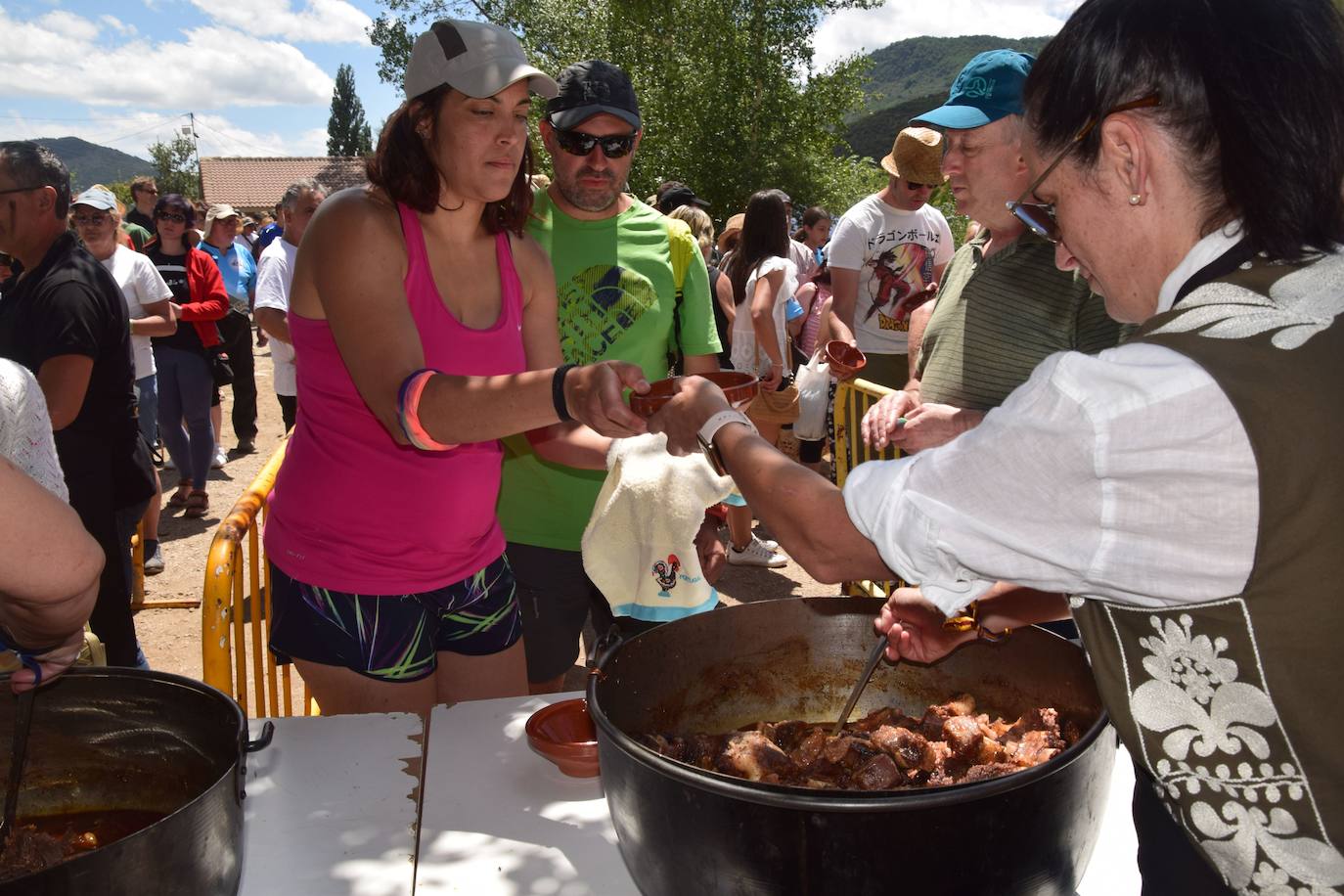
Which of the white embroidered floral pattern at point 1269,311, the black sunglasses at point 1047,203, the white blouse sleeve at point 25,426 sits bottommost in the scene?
the white blouse sleeve at point 25,426

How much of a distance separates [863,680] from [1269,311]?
38.9 inches

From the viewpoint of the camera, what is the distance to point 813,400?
611 centimetres

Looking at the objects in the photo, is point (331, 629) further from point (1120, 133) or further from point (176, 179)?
point (176, 179)

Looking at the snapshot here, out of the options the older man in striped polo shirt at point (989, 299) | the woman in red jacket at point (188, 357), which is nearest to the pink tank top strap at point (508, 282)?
the older man in striped polo shirt at point (989, 299)

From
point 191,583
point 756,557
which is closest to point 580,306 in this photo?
point 756,557

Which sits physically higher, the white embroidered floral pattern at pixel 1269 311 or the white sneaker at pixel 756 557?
the white embroidered floral pattern at pixel 1269 311

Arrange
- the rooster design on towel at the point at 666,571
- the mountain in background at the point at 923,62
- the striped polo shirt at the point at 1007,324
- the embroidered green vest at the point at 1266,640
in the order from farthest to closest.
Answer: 1. the mountain in background at the point at 923,62
2. the rooster design on towel at the point at 666,571
3. the striped polo shirt at the point at 1007,324
4. the embroidered green vest at the point at 1266,640

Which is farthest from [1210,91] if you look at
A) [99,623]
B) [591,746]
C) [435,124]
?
[99,623]

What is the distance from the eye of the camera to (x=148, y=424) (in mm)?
6285

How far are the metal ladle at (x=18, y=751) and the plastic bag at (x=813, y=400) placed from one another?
15.9 feet

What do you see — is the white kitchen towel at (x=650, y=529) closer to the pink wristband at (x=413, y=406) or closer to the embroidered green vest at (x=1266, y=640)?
the pink wristband at (x=413, y=406)

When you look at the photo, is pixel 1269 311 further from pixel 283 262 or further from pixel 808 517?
pixel 283 262

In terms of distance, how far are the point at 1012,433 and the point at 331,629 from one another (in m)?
1.63

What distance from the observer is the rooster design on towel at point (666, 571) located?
285 cm
